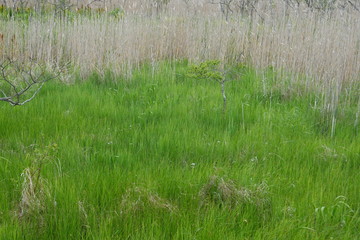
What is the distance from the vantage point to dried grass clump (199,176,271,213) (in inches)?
88.3

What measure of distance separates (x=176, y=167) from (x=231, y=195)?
53cm

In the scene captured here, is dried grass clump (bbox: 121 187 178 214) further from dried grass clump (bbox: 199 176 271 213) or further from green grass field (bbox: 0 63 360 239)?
dried grass clump (bbox: 199 176 271 213)

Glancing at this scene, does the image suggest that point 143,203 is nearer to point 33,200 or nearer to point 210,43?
point 33,200

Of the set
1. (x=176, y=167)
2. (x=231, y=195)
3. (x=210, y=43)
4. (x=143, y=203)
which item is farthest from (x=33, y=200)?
(x=210, y=43)

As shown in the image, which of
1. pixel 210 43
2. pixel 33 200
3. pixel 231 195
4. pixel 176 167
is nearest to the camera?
pixel 33 200

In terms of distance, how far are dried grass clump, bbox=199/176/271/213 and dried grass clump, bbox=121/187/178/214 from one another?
0.21 m

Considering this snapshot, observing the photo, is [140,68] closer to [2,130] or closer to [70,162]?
[2,130]

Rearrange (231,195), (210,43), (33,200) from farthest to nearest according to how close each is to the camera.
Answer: (210,43)
(231,195)
(33,200)

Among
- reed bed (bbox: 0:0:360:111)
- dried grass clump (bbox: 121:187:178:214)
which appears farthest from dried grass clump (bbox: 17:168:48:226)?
reed bed (bbox: 0:0:360:111)

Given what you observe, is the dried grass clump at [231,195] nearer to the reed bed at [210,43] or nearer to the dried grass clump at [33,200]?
the dried grass clump at [33,200]

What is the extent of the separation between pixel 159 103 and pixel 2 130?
1556mm

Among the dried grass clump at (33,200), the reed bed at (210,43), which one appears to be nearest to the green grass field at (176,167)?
the dried grass clump at (33,200)

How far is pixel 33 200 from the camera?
6.75 feet

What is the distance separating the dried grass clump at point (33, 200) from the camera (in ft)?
6.59
